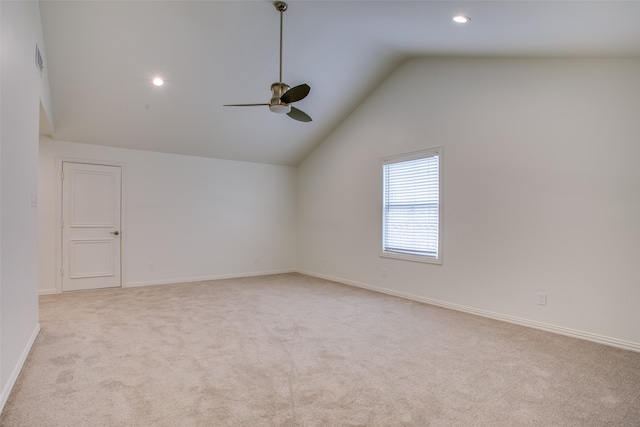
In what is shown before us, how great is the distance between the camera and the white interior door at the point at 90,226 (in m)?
5.49

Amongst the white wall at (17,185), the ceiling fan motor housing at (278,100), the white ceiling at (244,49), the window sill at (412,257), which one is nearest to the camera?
the white wall at (17,185)

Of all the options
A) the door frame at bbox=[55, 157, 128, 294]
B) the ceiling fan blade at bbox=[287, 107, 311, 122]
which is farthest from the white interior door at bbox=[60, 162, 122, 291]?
the ceiling fan blade at bbox=[287, 107, 311, 122]

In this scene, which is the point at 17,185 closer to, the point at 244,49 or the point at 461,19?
the point at 244,49

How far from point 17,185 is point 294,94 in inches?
91.5

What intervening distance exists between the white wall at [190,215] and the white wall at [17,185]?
8.14ft

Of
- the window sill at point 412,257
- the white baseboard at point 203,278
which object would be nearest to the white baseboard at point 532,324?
the window sill at point 412,257

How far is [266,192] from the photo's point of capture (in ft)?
24.2

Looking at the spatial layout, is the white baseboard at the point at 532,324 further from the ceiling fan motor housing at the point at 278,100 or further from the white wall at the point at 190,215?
the ceiling fan motor housing at the point at 278,100

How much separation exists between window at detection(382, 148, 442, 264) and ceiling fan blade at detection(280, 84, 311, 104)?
2.24 meters

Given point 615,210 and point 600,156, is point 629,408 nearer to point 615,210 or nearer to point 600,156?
point 615,210

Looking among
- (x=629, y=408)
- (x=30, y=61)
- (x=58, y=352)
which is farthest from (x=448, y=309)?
(x=30, y=61)

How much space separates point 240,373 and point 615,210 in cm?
361

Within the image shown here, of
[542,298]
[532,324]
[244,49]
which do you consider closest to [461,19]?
[244,49]

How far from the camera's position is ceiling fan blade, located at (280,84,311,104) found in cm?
336
